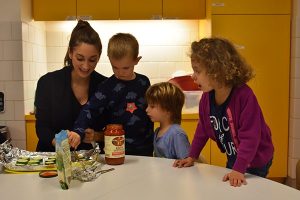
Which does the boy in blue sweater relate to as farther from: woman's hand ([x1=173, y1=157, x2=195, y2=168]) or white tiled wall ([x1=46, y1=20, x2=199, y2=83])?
white tiled wall ([x1=46, y1=20, x2=199, y2=83])

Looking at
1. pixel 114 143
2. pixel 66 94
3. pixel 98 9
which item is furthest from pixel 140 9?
pixel 114 143

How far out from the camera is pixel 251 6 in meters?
3.27

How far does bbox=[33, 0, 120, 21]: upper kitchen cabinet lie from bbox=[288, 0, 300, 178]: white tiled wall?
4.82ft

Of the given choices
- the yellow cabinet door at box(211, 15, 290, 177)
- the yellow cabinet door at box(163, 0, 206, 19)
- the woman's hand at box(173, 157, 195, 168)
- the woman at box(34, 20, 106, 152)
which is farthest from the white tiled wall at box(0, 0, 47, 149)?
the woman's hand at box(173, 157, 195, 168)

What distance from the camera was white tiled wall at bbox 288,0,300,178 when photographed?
329 centimetres

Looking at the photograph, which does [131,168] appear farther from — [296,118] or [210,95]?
[296,118]

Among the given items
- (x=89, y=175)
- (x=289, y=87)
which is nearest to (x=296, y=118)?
(x=289, y=87)

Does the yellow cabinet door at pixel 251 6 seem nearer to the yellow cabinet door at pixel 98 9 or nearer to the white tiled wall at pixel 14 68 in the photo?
the yellow cabinet door at pixel 98 9

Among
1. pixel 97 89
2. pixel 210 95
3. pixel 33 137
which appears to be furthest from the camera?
pixel 33 137

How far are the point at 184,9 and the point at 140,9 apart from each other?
0.37m

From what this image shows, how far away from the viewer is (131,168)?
1450mm

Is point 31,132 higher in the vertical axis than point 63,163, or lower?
lower

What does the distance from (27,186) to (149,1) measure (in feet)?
7.89

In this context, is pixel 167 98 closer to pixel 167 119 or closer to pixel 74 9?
pixel 167 119
